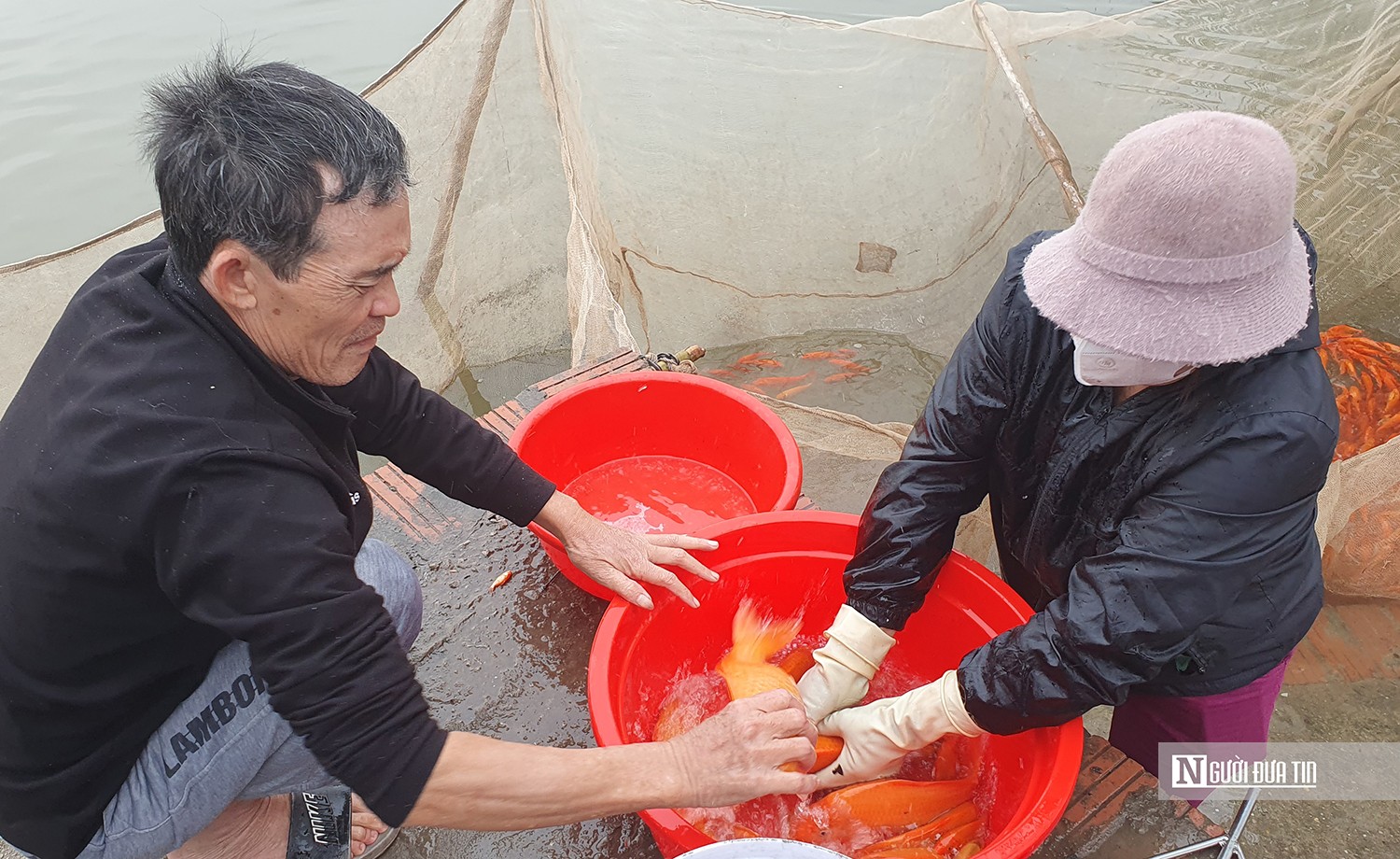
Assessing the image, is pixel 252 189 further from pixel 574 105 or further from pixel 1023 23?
pixel 1023 23

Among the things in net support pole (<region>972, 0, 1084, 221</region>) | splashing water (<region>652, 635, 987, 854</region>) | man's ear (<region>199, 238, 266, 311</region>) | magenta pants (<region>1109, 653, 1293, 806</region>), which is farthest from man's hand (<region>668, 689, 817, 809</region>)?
net support pole (<region>972, 0, 1084, 221</region>)

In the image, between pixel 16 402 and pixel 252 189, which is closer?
pixel 252 189

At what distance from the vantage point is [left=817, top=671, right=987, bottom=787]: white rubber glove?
1.90 meters

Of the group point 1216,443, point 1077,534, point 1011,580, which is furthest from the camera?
point 1011,580

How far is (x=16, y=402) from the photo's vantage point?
144 cm

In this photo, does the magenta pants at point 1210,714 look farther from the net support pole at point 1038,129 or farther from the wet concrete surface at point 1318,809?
the net support pole at point 1038,129

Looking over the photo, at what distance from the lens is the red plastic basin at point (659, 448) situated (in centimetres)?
285

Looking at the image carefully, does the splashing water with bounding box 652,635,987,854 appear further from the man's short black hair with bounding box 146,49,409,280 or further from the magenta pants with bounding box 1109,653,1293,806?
the man's short black hair with bounding box 146,49,409,280

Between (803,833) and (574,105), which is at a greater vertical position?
(574,105)

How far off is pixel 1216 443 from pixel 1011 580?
95 cm

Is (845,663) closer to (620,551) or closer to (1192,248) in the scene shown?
(620,551)

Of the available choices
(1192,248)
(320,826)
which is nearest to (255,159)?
(1192,248)

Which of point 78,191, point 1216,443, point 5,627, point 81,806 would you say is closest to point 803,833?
point 1216,443

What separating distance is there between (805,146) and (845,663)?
3.04m
